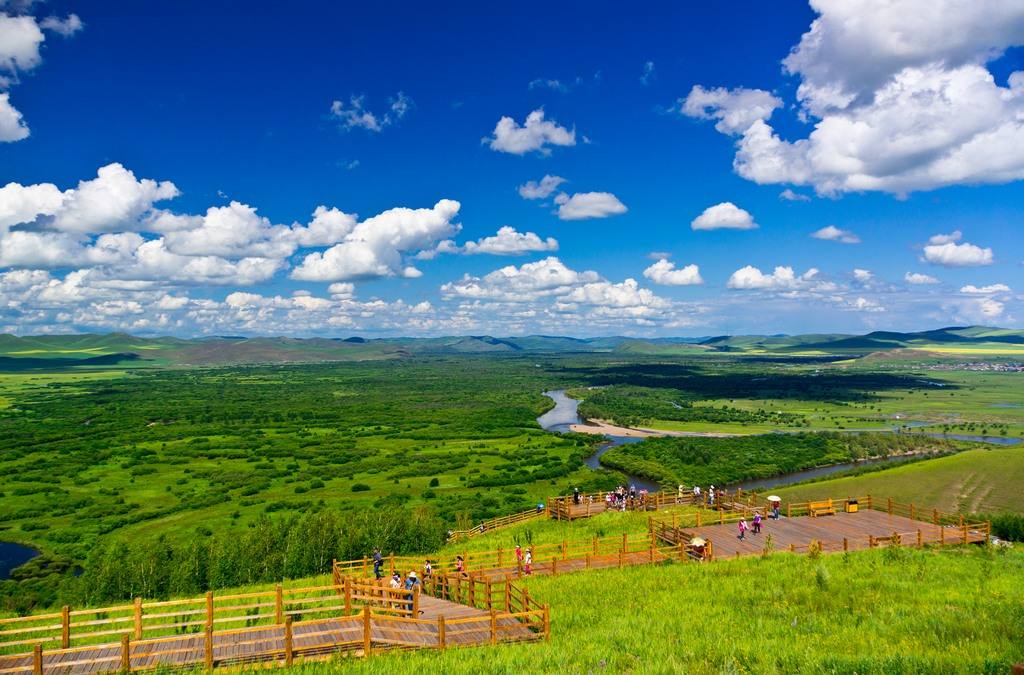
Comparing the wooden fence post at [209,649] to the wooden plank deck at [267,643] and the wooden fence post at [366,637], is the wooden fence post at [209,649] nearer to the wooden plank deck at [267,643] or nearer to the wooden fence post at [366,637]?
the wooden plank deck at [267,643]

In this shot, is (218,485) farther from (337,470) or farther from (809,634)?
(809,634)

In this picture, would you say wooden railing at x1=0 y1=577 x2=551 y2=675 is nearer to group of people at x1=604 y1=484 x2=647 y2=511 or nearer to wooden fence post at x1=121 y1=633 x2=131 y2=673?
wooden fence post at x1=121 y1=633 x2=131 y2=673

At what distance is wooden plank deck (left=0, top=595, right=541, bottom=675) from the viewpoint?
16312mm

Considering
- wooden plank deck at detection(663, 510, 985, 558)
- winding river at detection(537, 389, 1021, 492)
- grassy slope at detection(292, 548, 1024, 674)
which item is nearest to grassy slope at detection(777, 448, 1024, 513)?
winding river at detection(537, 389, 1021, 492)

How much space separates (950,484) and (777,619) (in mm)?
68187

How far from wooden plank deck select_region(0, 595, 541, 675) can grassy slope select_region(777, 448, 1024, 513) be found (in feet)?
189

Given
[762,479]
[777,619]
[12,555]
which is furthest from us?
[762,479]

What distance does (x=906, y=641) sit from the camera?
17.0m

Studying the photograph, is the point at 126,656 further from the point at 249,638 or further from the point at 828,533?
the point at 828,533

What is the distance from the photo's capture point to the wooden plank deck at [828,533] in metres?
32.3

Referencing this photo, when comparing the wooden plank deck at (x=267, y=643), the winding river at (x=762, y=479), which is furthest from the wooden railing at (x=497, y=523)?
the winding river at (x=762, y=479)

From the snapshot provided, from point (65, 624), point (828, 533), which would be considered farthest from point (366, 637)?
point (828, 533)

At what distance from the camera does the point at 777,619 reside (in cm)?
2052

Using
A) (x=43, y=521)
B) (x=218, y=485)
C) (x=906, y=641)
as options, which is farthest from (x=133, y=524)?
(x=906, y=641)
